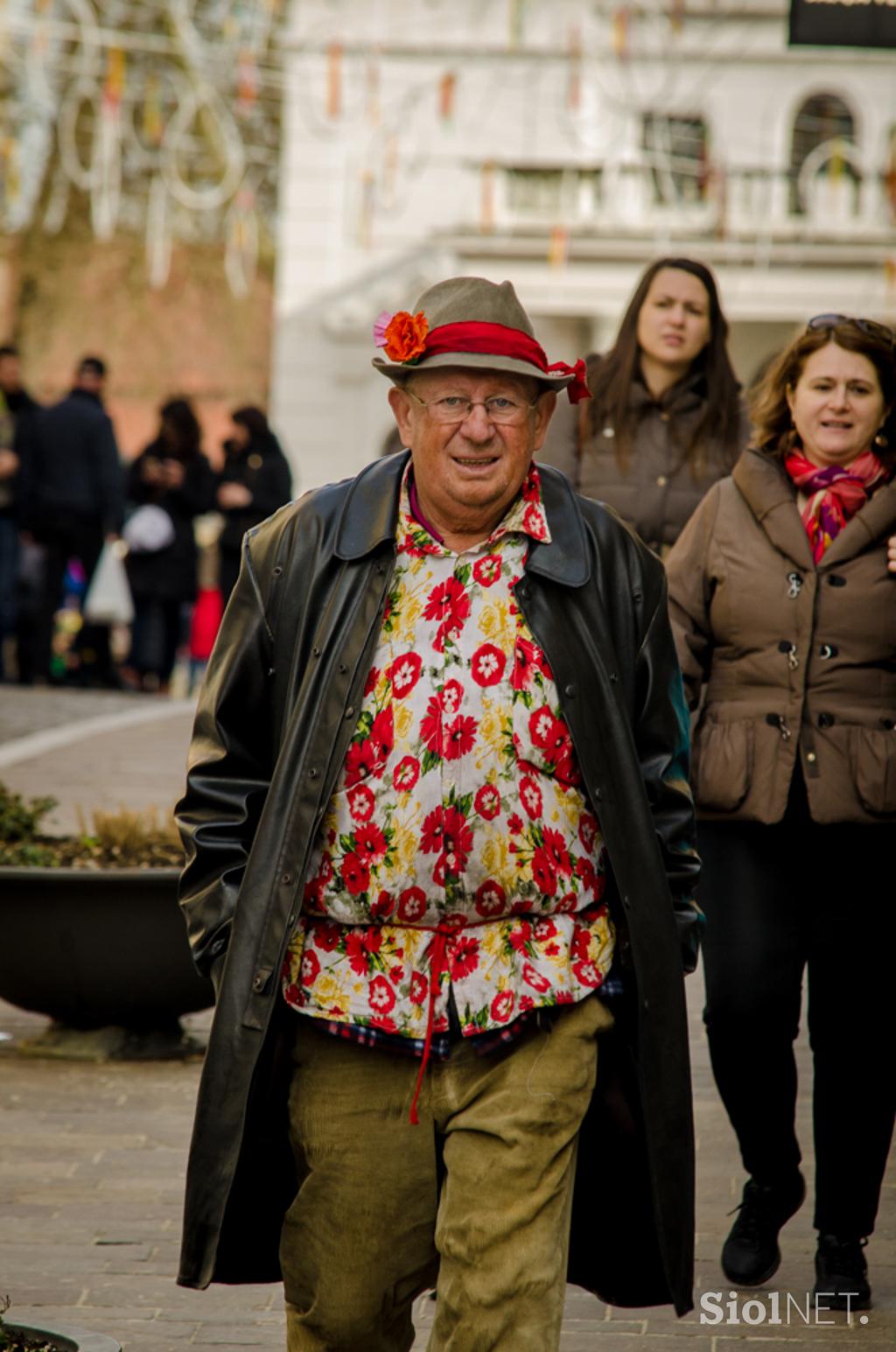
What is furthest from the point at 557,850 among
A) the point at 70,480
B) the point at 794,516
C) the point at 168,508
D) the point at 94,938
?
the point at 168,508

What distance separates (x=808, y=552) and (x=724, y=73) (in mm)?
25899

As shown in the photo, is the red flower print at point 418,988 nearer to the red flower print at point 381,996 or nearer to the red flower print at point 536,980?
the red flower print at point 381,996

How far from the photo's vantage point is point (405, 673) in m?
3.49

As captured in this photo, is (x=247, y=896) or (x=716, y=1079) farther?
(x=716, y=1079)

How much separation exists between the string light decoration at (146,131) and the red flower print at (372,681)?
2122 centimetres

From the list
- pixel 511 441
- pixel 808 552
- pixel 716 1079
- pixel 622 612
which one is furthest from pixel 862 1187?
pixel 511 441

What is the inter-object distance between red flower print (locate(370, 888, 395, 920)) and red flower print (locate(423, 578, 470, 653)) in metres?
0.38

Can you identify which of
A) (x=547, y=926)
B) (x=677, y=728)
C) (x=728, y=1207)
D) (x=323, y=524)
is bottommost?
(x=728, y=1207)

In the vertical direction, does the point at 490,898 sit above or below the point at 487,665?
below

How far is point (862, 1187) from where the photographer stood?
15.6ft

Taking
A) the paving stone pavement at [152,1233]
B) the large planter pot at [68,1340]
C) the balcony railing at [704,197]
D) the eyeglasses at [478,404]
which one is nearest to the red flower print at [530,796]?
the eyeglasses at [478,404]

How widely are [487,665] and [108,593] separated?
12.0 meters

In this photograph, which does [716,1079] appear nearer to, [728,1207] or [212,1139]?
[728,1207]

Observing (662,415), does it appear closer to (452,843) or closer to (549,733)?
(549,733)
